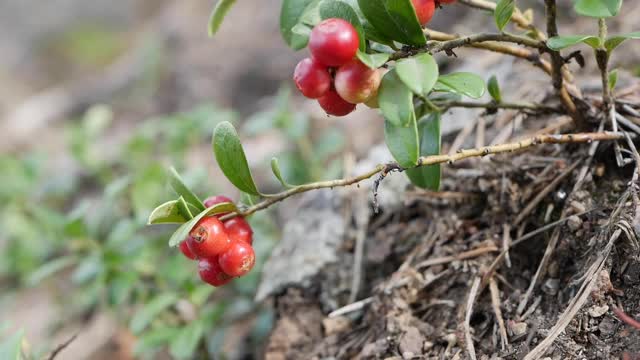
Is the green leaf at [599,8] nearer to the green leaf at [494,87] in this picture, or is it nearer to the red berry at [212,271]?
the green leaf at [494,87]

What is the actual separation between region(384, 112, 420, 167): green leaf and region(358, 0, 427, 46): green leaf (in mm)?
203

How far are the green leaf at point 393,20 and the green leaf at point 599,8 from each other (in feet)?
1.29

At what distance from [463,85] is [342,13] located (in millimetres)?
346

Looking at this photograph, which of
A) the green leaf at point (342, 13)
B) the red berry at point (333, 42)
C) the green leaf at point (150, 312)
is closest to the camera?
the red berry at point (333, 42)

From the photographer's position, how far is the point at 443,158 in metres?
1.72

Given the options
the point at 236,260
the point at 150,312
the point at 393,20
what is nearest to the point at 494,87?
the point at 393,20

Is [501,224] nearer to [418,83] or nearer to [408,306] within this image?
[408,306]

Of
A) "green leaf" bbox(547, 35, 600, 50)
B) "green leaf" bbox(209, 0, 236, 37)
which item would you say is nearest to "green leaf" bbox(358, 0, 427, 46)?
"green leaf" bbox(547, 35, 600, 50)

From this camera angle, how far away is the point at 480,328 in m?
1.92

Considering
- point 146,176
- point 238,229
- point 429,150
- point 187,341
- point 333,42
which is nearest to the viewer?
point 333,42

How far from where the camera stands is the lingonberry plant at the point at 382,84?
4.86 feet

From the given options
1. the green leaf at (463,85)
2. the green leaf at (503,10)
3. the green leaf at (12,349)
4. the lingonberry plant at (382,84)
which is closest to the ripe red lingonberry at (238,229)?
the lingonberry plant at (382,84)

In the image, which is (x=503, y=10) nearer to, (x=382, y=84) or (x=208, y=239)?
(x=382, y=84)

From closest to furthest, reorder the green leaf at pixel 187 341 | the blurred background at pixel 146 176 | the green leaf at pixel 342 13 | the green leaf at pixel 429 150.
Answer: the green leaf at pixel 342 13 → the green leaf at pixel 429 150 → the green leaf at pixel 187 341 → the blurred background at pixel 146 176
